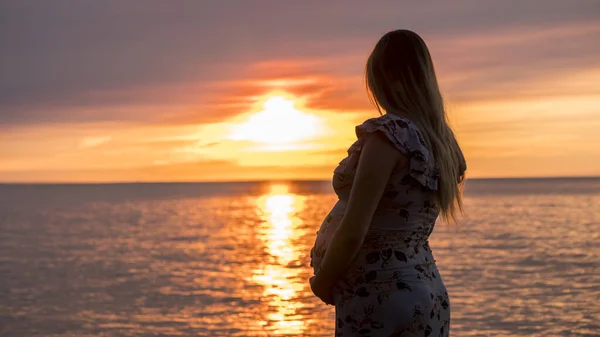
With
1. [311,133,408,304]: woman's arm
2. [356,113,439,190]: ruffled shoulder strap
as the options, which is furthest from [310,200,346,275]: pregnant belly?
[356,113,439,190]: ruffled shoulder strap

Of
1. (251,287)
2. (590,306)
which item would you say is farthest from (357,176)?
(251,287)

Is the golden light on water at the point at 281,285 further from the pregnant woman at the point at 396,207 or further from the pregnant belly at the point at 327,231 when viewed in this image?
the pregnant woman at the point at 396,207

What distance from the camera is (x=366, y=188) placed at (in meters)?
2.83

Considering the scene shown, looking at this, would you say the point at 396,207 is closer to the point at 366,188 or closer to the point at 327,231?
the point at 366,188

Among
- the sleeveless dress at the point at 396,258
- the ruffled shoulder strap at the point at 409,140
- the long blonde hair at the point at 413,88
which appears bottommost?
the sleeveless dress at the point at 396,258

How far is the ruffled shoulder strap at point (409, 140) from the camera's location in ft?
9.40

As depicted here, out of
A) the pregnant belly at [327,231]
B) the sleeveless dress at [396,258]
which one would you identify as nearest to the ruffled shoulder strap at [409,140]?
the sleeveless dress at [396,258]

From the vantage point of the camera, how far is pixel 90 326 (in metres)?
14.7

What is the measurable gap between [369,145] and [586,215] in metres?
50.1

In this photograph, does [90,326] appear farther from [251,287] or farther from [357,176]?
[357,176]

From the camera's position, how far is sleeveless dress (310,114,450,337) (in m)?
2.94

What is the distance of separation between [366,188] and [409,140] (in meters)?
0.25

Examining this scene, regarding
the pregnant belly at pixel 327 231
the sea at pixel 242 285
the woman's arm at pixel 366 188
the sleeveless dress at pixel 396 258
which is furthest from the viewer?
the sea at pixel 242 285

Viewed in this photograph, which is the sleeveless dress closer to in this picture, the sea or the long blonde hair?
the long blonde hair
